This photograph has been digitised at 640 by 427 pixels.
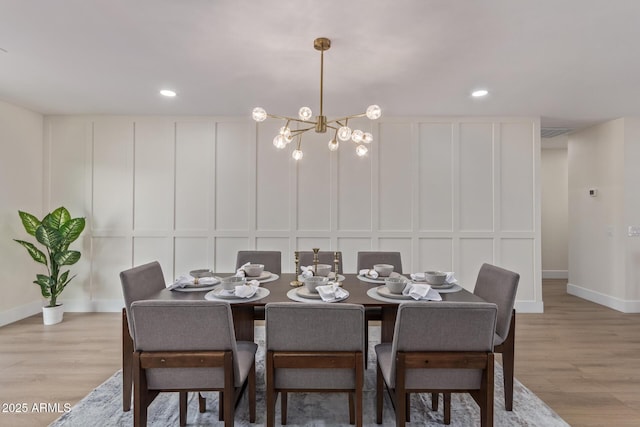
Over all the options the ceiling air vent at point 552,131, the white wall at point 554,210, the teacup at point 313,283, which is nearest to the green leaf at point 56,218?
the teacup at point 313,283

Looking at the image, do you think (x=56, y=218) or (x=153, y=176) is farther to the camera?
(x=153, y=176)

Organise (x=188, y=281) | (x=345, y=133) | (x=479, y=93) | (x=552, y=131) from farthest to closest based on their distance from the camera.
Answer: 1. (x=552, y=131)
2. (x=479, y=93)
3. (x=188, y=281)
4. (x=345, y=133)

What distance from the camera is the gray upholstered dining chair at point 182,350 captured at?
1.43m

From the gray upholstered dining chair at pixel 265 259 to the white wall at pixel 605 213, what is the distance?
4483 millimetres

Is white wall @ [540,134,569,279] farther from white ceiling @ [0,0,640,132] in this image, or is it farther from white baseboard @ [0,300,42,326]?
white baseboard @ [0,300,42,326]

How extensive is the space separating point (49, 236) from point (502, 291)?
14.6 feet

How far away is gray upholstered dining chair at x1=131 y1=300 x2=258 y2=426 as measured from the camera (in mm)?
1434

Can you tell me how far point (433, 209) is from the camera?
13.0 ft

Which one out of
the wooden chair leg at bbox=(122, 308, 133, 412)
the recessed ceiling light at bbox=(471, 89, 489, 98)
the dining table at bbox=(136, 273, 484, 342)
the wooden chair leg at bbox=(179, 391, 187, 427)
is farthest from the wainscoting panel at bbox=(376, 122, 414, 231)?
the wooden chair leg at bbox=(122, 308, 133, 412)

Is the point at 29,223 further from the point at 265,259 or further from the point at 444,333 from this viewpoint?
the point at 444,333

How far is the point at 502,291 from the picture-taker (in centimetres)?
205

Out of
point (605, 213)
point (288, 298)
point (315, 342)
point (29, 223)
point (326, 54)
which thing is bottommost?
point (315, 342)

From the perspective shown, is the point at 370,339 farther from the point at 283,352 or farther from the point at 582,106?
the point at 582,106

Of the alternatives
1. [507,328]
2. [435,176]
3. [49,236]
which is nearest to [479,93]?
[435,176]
